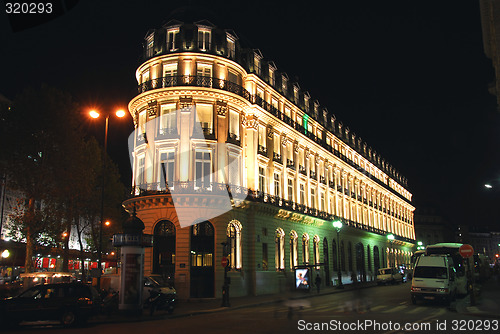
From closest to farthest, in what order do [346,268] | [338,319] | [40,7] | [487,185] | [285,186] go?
1. [40,7]
2. [338,319]
3. [487,185]
4. [285,186]
5. [346,268]

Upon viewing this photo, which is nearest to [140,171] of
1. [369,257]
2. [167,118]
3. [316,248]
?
[167,118]

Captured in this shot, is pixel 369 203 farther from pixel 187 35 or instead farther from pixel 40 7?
pixel 40 7

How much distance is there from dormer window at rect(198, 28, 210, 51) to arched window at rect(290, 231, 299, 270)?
19.8 metres

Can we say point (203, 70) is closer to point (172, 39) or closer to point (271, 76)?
point (172, 39)

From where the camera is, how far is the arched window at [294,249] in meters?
45.0

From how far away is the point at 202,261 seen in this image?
33750 millimetres

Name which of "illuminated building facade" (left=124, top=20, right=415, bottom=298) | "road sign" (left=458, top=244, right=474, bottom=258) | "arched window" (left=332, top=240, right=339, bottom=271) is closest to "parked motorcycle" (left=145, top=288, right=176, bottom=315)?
"illuminated building facade" (left=124, top=20, right=415, bottom=298)

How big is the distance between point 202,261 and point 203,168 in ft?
23.2

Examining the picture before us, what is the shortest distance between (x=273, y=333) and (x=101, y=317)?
9.76m

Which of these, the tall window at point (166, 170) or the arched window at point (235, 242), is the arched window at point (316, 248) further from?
the tall window at point (166, 170)

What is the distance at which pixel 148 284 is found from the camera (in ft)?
84.2

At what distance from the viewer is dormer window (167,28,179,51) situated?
1468 inches

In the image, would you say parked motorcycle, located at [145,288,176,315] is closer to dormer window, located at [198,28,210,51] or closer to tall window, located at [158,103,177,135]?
tall window, located at [158,103,177,135]

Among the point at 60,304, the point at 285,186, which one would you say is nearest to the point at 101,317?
the point at 60,304
